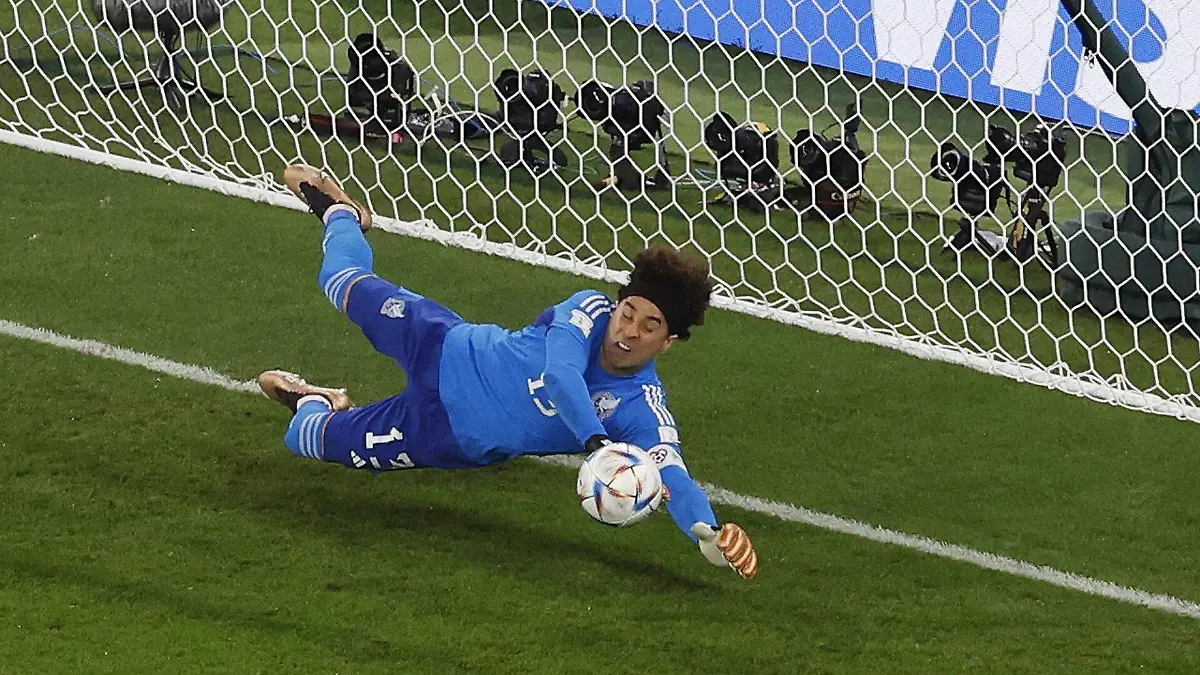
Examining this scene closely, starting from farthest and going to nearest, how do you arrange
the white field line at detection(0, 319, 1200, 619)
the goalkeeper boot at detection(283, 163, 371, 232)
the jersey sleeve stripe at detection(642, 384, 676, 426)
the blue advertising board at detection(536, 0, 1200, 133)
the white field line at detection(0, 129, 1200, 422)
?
the blue advertising board at detection(536, 0, 1200, 133)
the white field line at detection(0, 129, 1200, 422)
the goalkeeper boot at detection(283, 163, 371, 232)
the white field line at detection(0, 319, 1200, 619)
the jersey sleeve stripe at detection(642, 384, 676, 426)

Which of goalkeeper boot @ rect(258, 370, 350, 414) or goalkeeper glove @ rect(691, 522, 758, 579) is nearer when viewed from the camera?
goalkeeper glove @ rect(691, 522, 758, 579)

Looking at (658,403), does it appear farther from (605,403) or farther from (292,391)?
(292,391)

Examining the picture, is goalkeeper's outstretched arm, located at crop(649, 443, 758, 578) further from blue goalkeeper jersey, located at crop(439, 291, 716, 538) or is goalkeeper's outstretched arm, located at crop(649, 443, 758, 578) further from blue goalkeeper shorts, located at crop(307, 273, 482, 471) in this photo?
blue goalkeeper shorts, located at crop(307, 273, 482, 471)

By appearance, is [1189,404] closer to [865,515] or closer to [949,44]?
[865,515]

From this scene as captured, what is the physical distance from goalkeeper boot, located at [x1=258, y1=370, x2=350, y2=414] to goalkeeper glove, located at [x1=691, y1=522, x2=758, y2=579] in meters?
1.32

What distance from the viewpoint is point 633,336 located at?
13.2 feet

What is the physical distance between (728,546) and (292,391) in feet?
5.25

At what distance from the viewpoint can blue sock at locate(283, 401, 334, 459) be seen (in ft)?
14.5

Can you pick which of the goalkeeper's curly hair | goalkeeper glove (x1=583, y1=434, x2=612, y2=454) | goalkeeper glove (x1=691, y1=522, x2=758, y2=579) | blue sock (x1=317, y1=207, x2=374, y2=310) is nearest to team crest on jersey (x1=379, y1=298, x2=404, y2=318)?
blue sock (x1=317, y1=207, x2=374, y2=310)

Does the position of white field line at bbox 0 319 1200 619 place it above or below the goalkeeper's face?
below

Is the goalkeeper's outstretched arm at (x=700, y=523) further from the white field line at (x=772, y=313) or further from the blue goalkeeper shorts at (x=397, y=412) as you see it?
the white field line at (x=772, y=313)

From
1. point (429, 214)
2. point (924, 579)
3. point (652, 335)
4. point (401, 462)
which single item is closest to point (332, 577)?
point (401, 462)

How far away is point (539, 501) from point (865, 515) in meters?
0.98

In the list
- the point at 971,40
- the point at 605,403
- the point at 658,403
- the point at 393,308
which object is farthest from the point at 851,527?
the point at 971,40
